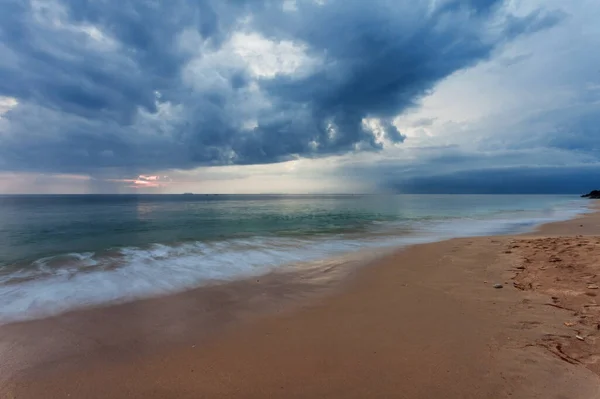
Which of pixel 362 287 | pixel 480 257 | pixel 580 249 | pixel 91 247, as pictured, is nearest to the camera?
pixel 362 287

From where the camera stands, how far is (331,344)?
173 inches

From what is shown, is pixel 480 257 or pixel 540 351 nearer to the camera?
pixel 540 351

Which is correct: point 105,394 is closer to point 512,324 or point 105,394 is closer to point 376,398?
point 376,398

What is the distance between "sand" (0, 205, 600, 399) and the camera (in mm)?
3465

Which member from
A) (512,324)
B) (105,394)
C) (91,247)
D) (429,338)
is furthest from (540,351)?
(91,247)

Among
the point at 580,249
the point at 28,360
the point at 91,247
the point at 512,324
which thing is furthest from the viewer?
the point at 91,247

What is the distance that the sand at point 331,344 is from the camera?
11.4 ft

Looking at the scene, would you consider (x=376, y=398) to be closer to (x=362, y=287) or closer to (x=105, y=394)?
(x=105, y=394)

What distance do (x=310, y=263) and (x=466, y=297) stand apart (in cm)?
553

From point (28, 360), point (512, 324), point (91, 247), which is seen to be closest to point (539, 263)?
point (512, 324)

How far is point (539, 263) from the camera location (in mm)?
8555

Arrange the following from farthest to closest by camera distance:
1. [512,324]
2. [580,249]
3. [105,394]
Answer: [580,249] < [512,324] < [105,394]

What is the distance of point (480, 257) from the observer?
10.3 m

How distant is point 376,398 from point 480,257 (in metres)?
8.98
